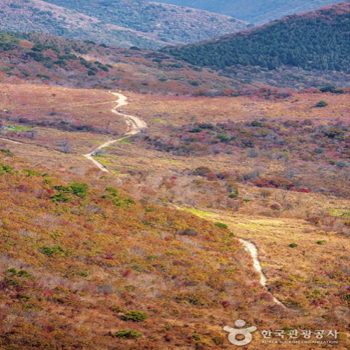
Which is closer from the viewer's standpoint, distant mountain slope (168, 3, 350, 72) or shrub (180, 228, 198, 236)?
shrub (180, 228, 198, 236)

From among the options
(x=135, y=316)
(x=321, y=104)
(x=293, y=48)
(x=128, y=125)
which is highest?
(x=293, y=48)

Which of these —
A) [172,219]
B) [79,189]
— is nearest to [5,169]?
[79,189]

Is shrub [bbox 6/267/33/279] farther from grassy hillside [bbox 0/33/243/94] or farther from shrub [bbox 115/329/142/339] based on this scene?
grassy hillside [bbox 0/33/243/94]

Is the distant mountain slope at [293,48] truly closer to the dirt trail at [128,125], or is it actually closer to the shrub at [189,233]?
the dirt trail at [128,125]

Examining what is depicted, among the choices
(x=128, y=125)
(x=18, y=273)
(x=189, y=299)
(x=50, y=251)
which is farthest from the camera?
(x=128, y=125)

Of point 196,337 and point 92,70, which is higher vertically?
point 92,70

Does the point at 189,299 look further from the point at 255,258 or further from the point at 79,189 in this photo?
the point at 79,189

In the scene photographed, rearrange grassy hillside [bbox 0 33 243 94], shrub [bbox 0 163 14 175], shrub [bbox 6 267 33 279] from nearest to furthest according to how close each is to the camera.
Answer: shrub [bbox 6 267 33 279] → shrub [bbox 0 163 14 175] → grassy hillside [bbox 0 33 243 94]

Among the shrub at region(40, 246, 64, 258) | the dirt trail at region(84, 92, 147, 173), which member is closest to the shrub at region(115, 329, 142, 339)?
the shrub at region(40, 246, 64, 258)
